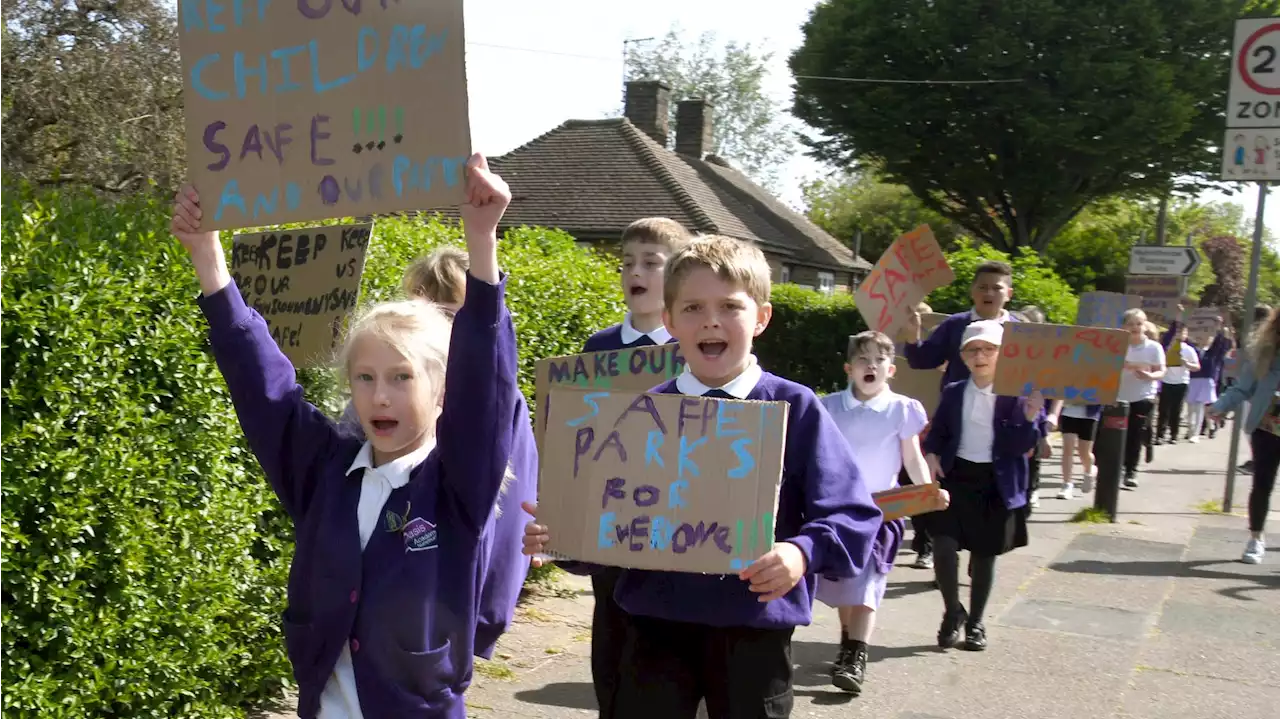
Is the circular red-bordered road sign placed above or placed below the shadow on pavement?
above

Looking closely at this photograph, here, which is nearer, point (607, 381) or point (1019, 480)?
point (607, 381)

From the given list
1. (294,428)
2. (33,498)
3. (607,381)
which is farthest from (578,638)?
(294,428)

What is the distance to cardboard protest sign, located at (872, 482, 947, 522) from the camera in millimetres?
5441

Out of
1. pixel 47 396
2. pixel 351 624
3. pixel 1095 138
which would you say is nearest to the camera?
pixel 351 624

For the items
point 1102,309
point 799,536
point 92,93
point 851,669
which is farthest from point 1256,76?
point 92,93

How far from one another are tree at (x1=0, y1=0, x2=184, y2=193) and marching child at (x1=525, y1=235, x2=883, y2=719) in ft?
60.5

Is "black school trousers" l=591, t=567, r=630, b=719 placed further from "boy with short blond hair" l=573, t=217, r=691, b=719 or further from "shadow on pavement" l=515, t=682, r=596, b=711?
"shadow on pavement" l=515, t=682, r=596, b=711

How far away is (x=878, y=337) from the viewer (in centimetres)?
639

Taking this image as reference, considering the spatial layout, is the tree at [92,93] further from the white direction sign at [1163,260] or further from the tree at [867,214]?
the tree at [867,214]

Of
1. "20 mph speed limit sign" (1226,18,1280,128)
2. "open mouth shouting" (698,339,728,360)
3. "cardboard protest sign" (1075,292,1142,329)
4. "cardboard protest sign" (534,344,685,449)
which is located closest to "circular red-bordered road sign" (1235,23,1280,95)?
"20 mph speed limit sign" (1226,18,1280,128)

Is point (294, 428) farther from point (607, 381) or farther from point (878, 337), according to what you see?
point (878, 337)

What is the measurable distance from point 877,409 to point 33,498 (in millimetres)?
3934

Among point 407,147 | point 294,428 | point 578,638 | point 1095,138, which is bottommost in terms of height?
point 578,638

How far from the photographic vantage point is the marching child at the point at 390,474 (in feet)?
8.48
